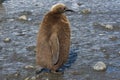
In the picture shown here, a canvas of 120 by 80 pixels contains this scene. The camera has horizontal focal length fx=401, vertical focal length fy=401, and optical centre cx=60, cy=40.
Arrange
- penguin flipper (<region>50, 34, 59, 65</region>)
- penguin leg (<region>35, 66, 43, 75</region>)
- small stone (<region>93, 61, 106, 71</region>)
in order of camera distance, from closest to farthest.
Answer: penguin flipper (<region>50, 34, 59, 65</region>), small stone (<region>93, 61, 106, 71</region>), penguin leg (<region>35, 66, 43, 75</region>)

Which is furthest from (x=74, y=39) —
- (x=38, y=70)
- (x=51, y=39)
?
(x=51, y=39)

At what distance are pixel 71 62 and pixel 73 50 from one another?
1.75 feet

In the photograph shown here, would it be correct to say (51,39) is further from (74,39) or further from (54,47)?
(74,39)

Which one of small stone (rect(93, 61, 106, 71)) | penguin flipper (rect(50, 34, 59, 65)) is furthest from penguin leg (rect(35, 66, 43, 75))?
small stone (rect(93, 61, 106, 71))

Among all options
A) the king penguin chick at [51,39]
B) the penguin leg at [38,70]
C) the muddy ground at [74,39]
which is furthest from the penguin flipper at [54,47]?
the penguin leg at [38,70]

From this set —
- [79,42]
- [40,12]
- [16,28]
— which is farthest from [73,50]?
[40,12]

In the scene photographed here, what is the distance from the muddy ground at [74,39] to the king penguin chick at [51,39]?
27cm

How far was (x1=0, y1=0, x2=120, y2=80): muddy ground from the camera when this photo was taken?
19.0 feet

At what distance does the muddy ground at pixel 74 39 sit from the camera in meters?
5.80

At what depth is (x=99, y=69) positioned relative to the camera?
5734 mm

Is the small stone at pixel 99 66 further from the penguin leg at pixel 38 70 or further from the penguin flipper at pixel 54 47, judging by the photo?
the penguin leg at pixel 38 70

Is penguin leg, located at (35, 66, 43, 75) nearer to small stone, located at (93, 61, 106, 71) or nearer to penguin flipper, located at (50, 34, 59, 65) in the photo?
penguin flipper, located at (50, 34, 59, 65)

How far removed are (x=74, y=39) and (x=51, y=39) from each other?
5.63ft

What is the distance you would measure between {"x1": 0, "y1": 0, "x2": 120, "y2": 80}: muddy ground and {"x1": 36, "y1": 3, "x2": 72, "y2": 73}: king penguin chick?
0.27 m
